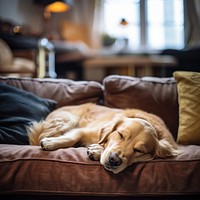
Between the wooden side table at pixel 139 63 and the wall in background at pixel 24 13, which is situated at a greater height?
the wall in background at pixel 24 13

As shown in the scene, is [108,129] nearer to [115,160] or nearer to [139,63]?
[115,160]

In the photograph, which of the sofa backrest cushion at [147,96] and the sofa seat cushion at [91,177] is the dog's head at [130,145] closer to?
the sofa seat cushion at [91,177]

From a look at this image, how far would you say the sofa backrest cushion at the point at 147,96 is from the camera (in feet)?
6.89

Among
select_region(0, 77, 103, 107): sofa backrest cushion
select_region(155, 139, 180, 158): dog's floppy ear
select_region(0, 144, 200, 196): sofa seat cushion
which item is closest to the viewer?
select_region(0, 144, 200, 196): sofa seat cushion

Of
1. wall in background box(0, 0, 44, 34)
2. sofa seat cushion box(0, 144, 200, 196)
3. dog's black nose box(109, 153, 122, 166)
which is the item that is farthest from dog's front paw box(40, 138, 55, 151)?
Answer: wall in background box(0, 0, 44, 34)

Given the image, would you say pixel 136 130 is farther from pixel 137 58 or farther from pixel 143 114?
pixel 137 58

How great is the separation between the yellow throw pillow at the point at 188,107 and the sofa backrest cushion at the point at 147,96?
11 cm

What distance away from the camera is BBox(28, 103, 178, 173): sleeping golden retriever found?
1521 millimetres

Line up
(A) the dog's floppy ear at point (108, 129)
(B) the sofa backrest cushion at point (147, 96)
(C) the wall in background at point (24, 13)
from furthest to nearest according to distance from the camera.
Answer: (C) the wall in background at point (24, 13) → (B) the sofa backrest cushion at point (147, 96) → (A) the dog's floppy ear at point (108, 129)

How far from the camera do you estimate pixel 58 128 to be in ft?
6.32

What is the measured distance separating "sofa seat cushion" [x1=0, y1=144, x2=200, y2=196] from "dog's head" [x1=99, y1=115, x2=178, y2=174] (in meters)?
0.05

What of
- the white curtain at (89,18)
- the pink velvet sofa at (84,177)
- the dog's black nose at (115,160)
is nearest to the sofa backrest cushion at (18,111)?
the pink velvet sofa at (84,177)

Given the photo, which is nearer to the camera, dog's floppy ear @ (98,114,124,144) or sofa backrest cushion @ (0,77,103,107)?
dog's floppy ear @ (98,114,124,144)

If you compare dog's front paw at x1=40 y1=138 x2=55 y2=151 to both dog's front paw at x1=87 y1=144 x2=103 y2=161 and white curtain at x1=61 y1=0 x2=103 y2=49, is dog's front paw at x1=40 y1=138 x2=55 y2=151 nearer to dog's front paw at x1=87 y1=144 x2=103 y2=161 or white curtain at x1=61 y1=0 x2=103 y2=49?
dog's front paw at x1=87 y1=144 x2=103 y2=161
